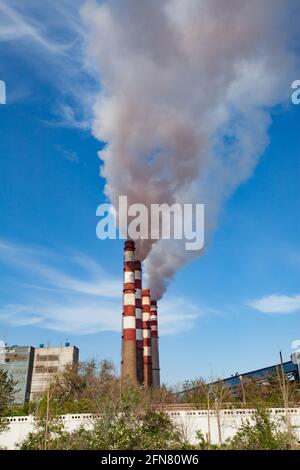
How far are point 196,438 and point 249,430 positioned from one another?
7.50 meters

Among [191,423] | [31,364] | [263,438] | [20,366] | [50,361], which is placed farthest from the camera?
[50,361]

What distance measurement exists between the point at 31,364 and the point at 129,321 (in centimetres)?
4437

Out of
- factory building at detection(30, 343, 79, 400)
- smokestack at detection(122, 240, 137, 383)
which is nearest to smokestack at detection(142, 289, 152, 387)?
smokestack at detection(122, 240, 137, 383)

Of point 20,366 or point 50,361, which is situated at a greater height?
point 50,361

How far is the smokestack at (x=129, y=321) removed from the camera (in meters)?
44.0

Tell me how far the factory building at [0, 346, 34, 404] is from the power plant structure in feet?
106

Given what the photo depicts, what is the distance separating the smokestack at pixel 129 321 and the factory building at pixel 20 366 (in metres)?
41.8

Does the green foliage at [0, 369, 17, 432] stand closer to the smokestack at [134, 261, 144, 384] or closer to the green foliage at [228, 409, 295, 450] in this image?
the green foliage at [228, 409, 295, 450]

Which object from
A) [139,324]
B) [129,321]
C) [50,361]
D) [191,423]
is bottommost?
[191,423]

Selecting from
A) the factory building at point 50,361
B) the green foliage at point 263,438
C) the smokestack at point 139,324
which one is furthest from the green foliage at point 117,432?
the factory building at point 50,361

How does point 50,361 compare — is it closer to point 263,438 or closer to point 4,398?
point 4,398

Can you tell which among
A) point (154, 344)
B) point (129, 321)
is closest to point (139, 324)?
point (129, 321)

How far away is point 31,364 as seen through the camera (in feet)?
264
